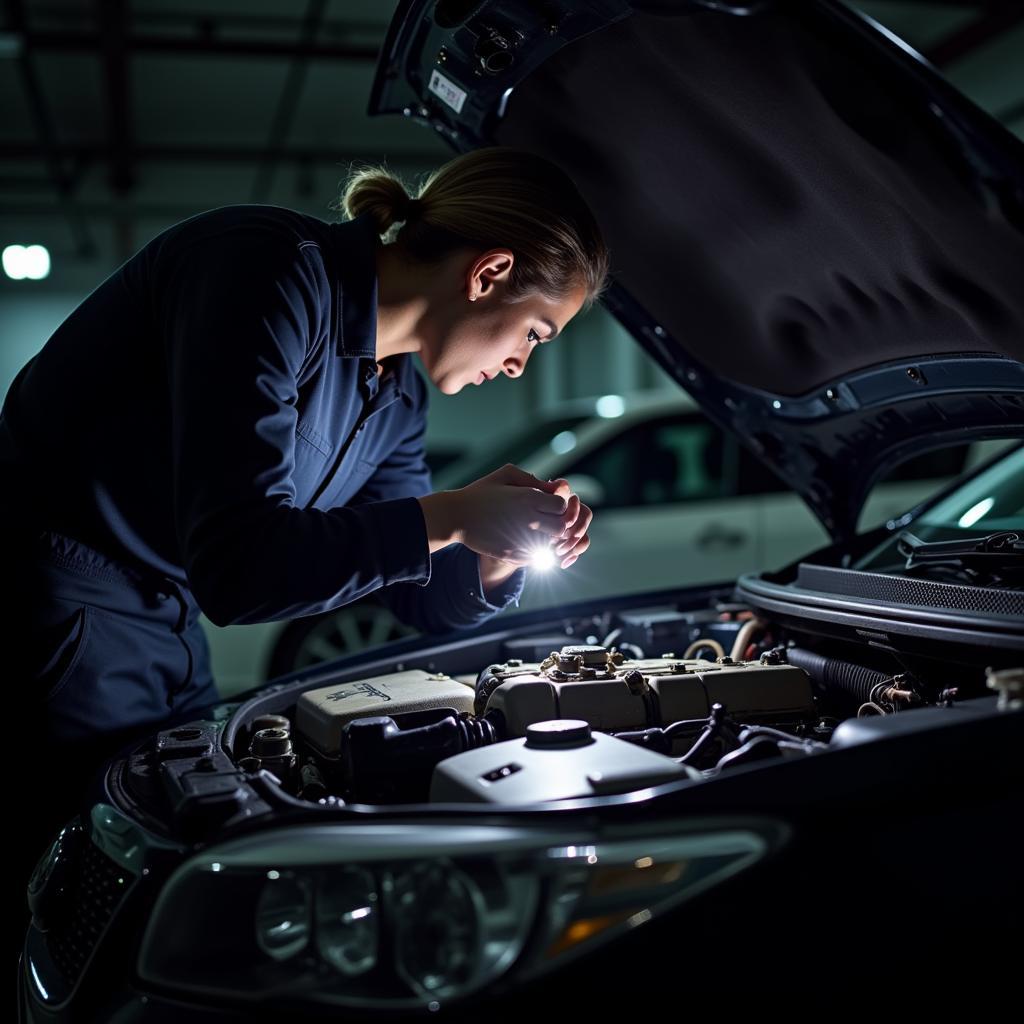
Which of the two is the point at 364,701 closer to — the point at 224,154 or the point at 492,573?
the point at 492,573

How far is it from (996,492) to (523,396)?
10.1 metres

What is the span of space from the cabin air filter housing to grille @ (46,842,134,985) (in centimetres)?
57

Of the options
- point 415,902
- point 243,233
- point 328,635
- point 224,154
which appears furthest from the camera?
point 224,154

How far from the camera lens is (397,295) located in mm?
1659

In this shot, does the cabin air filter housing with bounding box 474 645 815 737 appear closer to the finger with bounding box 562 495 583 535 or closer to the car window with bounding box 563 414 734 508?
the finger with bounding box 562 495 583 535

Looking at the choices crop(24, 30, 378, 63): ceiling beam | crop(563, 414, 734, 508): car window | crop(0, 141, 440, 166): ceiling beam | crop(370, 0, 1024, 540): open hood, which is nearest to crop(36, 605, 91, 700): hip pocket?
crop(370, 0, 1024, 540): open hood

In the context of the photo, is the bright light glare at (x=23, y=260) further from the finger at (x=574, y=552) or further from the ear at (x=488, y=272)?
the finger at (x=574, y=552)

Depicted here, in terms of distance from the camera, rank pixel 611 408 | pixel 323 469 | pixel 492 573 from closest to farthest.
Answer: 1. pixel 323 469
2. pixel 492 573
3. pixel 611 408

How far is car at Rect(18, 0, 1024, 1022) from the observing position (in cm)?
96

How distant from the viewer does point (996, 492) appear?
2.09 m

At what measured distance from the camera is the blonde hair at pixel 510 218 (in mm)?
1573

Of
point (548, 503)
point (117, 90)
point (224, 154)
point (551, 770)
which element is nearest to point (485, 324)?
point (548, 503)

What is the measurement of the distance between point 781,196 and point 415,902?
3.97 feet

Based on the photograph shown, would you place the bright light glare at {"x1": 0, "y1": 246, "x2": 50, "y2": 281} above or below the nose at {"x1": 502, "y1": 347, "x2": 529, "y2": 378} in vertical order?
above
